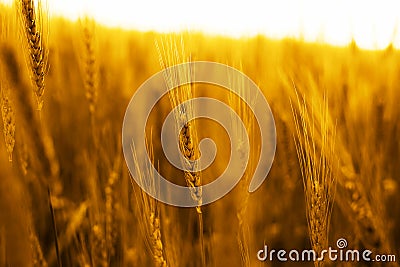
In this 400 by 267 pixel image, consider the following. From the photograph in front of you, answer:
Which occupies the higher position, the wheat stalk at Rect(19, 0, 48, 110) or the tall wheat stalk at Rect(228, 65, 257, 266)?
the wheat stalk at Rect(19, 0, 48, 110)

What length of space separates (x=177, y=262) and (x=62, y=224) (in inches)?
11.2

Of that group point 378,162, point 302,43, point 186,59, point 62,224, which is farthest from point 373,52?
point 62,224

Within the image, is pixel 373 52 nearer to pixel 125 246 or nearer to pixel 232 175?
pixel 232 175

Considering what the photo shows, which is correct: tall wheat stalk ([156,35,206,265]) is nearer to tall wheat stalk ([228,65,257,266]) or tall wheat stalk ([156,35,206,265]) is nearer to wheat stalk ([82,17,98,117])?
tall wheat stalk ([228,65,257,266])

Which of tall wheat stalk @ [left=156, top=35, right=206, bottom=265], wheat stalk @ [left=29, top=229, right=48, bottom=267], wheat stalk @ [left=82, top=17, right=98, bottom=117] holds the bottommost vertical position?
wheat stalk @ [left=29, top=229, right=48, bottom=267]

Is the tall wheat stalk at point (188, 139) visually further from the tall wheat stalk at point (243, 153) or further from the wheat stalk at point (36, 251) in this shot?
the wheat stalk at point (36, 251)

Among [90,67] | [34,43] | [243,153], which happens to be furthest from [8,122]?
[243,153]

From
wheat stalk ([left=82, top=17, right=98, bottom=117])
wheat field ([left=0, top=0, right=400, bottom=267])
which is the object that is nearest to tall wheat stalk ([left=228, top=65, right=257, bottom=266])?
wheat field ([left=0, top=0, right=400, bottom=267])

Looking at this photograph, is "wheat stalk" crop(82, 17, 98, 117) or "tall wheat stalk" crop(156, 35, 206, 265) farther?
"wheat stalk" crop(82, 17, 98, 117)

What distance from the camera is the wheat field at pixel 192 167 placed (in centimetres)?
74

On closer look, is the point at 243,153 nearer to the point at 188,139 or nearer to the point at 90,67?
the point at 188,139

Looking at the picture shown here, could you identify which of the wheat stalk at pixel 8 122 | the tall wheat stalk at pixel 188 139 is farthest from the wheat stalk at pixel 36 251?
the tall wheat stalk at pixel 188 139

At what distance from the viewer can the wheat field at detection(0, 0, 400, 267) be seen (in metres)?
0.74

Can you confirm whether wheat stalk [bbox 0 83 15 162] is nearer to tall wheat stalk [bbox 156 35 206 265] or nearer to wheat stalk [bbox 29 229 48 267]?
wheat stalk [bbox 29 229 48 267]
